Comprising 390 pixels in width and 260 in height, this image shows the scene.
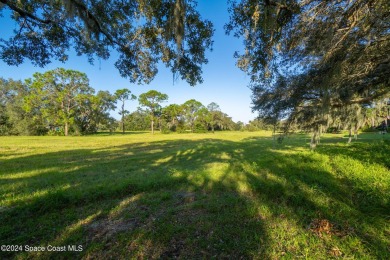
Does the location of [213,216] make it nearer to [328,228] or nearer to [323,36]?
[328,228]

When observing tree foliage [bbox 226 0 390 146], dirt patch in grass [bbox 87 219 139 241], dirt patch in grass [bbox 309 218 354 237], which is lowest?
dirt patch in grass [bbox 87 219 139 241]

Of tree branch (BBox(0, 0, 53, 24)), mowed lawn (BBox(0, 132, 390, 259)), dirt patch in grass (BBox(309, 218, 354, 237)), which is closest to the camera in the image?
mowed lawn (BBox(0, 132, 390, 259))

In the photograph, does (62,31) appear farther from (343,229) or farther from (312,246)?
(343,229)

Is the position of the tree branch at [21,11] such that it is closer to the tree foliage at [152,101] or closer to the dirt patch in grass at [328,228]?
the dirt patch in grass at [328,228]

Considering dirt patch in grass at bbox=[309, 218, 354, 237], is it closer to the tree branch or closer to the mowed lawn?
the mowed lawn

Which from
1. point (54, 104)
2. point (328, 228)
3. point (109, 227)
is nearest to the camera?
point (328, 228)

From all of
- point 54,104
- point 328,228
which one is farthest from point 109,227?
point 54,104

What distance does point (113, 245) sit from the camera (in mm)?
2805

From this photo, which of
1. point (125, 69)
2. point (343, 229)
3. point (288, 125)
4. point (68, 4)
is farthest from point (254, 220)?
point (288, 125)

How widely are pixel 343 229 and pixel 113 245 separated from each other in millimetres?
3561

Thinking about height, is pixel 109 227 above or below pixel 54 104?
below

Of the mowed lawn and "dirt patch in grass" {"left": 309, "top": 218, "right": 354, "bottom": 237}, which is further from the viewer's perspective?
"dirt patch in grass" {"left": 309, "top": 218, "right": 354, "bottom": 237}

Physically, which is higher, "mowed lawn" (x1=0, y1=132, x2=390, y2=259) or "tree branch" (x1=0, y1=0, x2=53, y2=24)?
"tree branch" (x1=0, y1=0, x2=53, y2=24)

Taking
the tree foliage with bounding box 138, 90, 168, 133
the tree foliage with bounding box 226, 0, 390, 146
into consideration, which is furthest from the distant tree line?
the tree foliage with bounding box 226, 0, 390, 146
